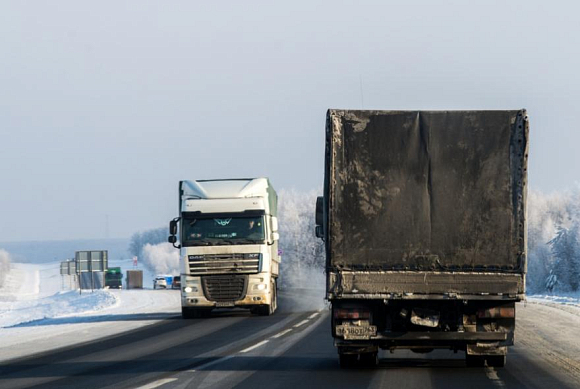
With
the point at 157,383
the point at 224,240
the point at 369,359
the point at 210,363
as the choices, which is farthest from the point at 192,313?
the point at 157,383

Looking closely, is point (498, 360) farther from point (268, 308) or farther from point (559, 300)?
point (559, 300)

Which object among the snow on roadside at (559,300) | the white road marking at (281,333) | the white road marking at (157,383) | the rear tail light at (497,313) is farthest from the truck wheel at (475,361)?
the snow on roadside at (559,300)

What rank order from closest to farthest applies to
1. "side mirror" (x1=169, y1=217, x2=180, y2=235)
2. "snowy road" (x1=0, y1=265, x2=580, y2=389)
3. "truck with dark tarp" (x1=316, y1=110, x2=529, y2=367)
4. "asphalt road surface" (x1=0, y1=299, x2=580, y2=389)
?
"asphalt road surface" (x1=0, y1=299, x2=580, y2=389) → "snowy road" (x1=0, y1=265, x2=580, y2=389) → "truck with dark tarp" (x1=316, y1=110, x2=529, y2=367) → "side mirror" (x1=169, y1=217, x2=180, y2=235)

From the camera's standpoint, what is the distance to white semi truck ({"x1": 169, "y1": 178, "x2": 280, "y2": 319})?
1228 inches

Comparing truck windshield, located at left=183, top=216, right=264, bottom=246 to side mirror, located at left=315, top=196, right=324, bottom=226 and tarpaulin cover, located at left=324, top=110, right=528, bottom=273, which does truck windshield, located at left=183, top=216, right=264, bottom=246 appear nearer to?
side mirror, located at left=315, top=196, right=324, bottom=226

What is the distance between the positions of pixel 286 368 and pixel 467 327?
8.73ft

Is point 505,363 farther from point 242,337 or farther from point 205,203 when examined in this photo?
point 205,203

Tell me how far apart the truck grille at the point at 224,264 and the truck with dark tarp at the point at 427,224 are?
657 inches

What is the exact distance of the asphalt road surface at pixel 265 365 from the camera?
44.8 ft

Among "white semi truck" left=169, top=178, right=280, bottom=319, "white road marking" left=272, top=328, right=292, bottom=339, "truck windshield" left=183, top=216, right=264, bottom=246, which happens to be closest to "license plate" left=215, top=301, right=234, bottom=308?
"white semi truck" left=169, top=178, right=280, bottom=319

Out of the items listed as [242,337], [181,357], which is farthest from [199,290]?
[181,357]

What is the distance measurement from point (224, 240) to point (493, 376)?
1759 cm

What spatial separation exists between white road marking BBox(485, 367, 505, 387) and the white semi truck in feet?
54.0

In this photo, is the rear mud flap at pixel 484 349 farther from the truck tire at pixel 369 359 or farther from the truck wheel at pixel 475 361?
the truck tire at pixel 369 359
